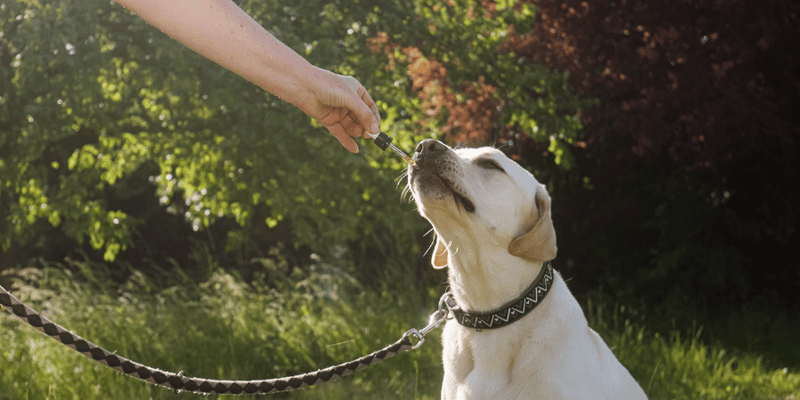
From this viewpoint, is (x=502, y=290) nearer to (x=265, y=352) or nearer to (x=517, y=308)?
(x=517, y=308)

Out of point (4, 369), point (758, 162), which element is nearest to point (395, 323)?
point (4, 369)

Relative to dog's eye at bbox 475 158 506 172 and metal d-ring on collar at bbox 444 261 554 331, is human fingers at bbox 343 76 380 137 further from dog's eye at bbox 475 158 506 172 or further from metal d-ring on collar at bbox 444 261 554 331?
metal d-ring on collar at bbox 444 261 554 331

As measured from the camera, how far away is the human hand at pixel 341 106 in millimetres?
2412

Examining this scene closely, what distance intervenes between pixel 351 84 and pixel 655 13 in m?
6.29

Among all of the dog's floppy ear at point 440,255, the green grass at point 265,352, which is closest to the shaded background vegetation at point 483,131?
the green grass at point 265,352

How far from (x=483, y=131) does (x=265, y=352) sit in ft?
11.5

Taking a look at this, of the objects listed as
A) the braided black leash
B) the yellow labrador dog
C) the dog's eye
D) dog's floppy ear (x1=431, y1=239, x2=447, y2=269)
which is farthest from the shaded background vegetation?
the braided black leash

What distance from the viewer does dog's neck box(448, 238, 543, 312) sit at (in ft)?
8.48

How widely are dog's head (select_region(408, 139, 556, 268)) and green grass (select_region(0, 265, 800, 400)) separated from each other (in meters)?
2.54

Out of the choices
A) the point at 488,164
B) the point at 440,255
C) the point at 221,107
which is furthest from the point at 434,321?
the point at 221,107

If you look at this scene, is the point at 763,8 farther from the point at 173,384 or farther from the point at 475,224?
the point at 173,384

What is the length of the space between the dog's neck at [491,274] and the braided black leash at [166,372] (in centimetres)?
24

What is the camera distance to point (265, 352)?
19.0 feet

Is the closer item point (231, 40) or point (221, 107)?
point (231, 40)
